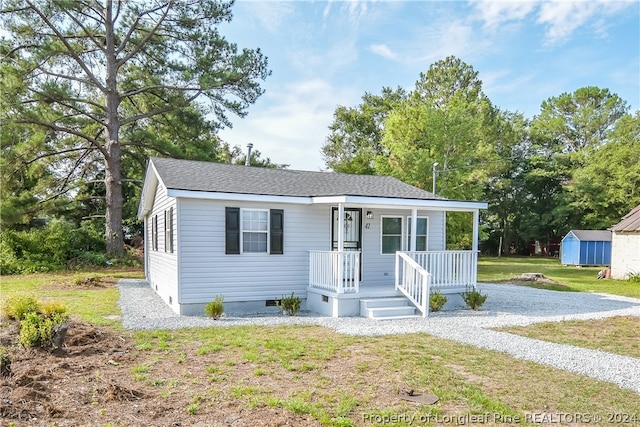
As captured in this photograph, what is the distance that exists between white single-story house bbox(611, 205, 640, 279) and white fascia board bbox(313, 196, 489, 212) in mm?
10638

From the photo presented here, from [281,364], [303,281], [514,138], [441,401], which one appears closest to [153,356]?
[281,364]

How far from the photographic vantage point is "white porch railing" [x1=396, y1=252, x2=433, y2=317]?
891 cm

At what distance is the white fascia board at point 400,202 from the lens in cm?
909

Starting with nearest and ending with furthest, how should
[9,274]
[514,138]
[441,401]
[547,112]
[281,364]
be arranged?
[441,401]
[281,364]
[9,274]
[514,138]
[547,112]

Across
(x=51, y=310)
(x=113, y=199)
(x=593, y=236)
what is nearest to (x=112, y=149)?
(x=113, y=199)

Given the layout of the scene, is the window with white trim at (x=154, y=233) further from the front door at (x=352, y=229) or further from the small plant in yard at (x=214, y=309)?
the front door at (x=352, y=229)

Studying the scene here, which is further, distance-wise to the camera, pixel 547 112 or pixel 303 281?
pixel 547 112

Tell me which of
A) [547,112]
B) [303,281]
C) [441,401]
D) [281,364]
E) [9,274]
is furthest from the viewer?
[547,112]

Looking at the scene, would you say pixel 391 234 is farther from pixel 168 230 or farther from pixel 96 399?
pixel 96 399

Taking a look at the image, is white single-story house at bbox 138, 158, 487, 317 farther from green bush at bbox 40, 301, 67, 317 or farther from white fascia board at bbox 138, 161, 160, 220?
green bush at bbox 40, 301, 67, 317

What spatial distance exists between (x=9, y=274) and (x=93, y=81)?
8882 mm

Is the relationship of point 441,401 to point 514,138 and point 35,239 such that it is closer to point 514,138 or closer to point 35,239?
point 35,239

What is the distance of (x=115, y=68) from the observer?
19.2 metres

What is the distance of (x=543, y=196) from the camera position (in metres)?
36.7
